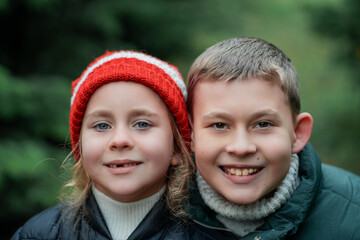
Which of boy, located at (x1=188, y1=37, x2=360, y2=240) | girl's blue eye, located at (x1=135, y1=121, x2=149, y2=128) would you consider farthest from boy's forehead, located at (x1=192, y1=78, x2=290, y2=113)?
girl's blue eye, located at (x1=135, y1=121, x2=149, y2=128)

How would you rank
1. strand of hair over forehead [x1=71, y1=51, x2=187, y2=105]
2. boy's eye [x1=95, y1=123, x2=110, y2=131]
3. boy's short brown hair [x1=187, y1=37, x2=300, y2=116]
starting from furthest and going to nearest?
strand of hair over forehead [x1=71, y1=51, x2=187, y2=105], boy's eye [x1=95, y1=123, x2=110, y2=131], boy's short brown hair [x1=187, y1=37, x2=300, y2=116]

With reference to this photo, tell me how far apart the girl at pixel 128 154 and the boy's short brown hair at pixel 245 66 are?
211mm

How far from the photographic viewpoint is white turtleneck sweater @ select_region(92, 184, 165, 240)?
2.50 metres

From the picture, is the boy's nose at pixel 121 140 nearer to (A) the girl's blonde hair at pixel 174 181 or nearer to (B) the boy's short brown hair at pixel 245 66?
(A) the girl's blonde hair at pixel 174 181

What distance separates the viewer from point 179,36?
5496mm

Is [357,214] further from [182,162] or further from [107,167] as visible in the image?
[107,167]

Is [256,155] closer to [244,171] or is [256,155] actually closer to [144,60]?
[244,171]

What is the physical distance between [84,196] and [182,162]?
0.68m

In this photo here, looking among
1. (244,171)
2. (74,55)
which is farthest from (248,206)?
(74,55)

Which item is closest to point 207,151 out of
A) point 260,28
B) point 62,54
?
point 62,54

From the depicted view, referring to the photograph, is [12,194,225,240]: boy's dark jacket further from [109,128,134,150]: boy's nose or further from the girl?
[109,128,134,150]: boy's nose

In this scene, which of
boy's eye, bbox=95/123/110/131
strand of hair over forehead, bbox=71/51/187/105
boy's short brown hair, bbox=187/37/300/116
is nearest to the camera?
boy's short brown hair, bbox=187/37/300/116

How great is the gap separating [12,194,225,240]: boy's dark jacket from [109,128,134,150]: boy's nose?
1.46 ft

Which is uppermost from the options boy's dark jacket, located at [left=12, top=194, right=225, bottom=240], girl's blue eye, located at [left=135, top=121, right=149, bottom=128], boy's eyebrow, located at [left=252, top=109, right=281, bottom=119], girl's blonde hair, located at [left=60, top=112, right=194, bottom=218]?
boy's eyebrow, located at [left=252, top=109, right=281, bottom=119]
